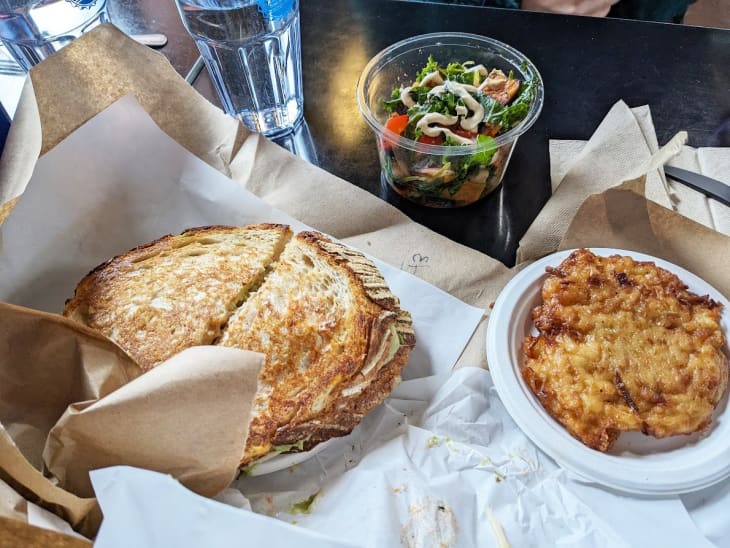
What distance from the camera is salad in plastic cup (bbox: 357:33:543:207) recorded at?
1.56m

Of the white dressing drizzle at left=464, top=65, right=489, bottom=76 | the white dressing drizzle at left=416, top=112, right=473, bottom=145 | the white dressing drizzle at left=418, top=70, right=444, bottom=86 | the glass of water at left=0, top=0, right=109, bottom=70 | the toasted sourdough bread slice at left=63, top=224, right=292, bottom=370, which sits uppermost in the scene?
the glass of water at left=0, top=0, right=109, bottom=70

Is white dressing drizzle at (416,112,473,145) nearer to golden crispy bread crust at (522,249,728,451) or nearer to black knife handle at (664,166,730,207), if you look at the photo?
golden crispy bread crust at (522,249,728,451)

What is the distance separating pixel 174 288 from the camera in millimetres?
1344

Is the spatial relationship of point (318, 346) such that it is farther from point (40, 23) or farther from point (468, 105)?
point (40, 23)

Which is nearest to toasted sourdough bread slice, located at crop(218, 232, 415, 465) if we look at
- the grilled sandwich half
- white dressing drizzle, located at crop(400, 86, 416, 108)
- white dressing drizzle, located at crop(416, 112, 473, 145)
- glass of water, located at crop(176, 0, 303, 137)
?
the grilled sandwich half

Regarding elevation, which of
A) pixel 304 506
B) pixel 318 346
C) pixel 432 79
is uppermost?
pixel 432 79

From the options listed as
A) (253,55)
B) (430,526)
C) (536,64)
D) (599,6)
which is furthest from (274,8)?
(599,6)

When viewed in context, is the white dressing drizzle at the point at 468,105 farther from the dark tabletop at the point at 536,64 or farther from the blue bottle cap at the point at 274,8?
the blue bottle cap at the point at 274,8

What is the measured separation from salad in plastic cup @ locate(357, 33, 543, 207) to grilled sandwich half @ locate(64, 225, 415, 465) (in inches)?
13.0

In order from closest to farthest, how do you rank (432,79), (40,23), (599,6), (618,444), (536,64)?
(618,444) < (432,79) < (40,23) < (536,64) < (599,6)

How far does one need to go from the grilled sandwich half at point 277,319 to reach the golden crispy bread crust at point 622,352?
33cm

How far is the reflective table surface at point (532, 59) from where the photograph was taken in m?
1.74

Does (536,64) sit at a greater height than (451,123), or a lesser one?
lesser

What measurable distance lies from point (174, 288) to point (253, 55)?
0.81 meters
